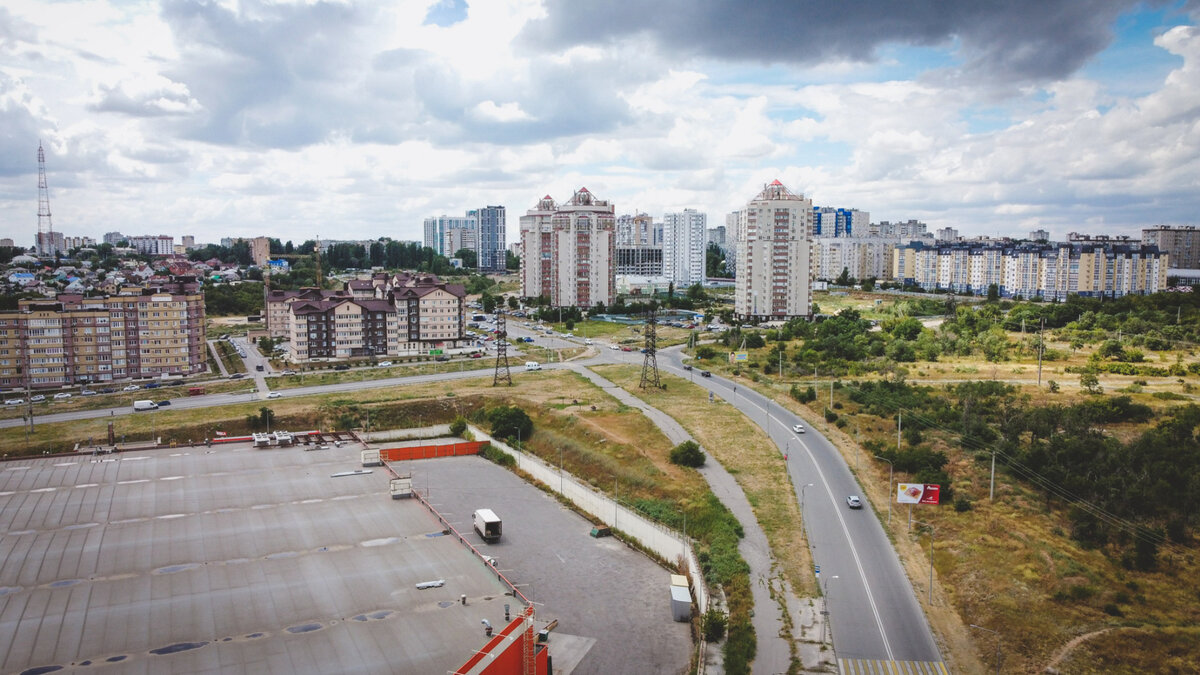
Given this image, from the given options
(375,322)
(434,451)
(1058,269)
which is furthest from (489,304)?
(1058,269)

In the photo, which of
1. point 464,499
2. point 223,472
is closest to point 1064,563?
point 464,499

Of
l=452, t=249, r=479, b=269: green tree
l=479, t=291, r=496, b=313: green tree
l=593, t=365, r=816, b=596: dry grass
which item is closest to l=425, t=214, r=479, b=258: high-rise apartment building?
l=452, t=249, r=479, b=269: green tree

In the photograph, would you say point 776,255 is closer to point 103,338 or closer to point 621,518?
point 621,518

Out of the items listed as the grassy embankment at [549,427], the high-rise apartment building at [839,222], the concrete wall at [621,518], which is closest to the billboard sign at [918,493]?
the grassy embankment at [549,427]

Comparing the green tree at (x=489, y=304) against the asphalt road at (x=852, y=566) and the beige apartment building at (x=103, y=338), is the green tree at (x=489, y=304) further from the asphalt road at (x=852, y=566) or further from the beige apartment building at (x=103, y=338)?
the asphalt road at (x=852, y=566)

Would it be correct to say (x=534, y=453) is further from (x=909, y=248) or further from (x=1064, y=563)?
(x=909, y=248)

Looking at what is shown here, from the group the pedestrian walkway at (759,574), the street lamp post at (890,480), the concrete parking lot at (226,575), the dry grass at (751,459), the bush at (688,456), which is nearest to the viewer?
the concrete parking lot at (226,575)

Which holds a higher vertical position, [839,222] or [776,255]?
[839,222]
